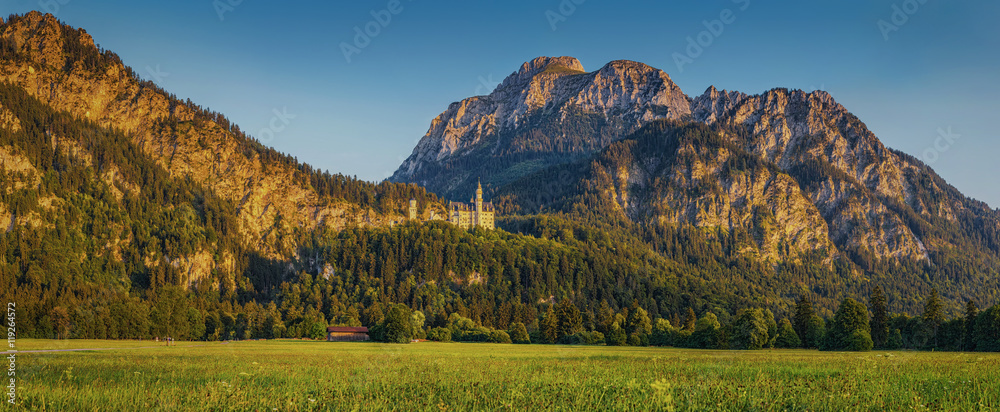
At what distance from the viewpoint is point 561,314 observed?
161250 millimetres

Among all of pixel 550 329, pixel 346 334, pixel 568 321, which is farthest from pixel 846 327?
pixel 346 334

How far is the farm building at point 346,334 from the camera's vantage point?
554 ft

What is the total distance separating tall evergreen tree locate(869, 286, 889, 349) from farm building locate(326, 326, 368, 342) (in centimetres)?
11817

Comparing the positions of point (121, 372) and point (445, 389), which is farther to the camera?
point (121, 372)

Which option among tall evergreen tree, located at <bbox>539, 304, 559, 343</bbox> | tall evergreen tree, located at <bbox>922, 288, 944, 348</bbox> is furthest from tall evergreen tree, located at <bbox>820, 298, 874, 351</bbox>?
tall evergreen tree, located at <bbox>539, 304, 559, 343</bbox>

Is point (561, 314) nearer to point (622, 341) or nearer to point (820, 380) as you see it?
point (622, 341)

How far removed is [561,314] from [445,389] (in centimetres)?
13924

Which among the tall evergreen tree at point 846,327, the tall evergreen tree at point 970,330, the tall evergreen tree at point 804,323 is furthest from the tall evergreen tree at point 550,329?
the tall evergreen tree at point 970,330

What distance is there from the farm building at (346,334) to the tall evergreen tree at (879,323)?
11817cm

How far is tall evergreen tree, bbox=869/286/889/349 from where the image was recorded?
115500 mm

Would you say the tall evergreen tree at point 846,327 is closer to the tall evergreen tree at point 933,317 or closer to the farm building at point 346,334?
the tall evergreen tree at point 933,317

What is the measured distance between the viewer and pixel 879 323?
117 metres

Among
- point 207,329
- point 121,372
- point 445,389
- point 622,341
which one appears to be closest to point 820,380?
point 445,389

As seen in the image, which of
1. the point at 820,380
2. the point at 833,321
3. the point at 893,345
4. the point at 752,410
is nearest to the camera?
the point at 752,410
